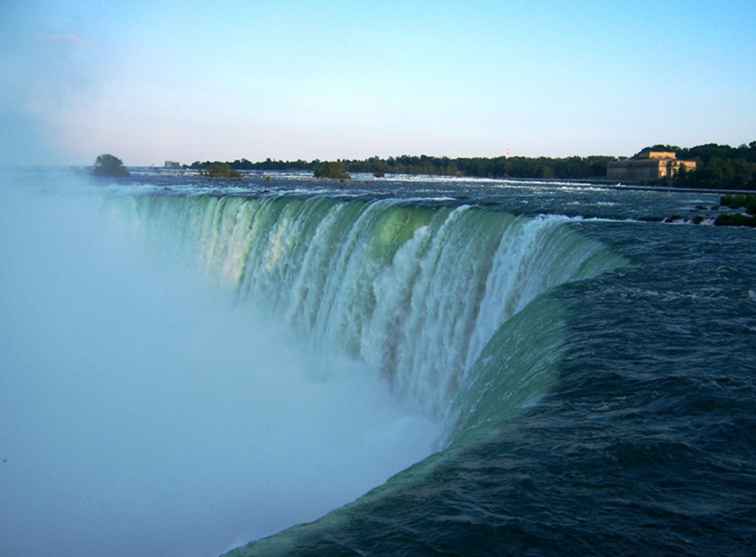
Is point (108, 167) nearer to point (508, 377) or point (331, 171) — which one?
point (331, 171)

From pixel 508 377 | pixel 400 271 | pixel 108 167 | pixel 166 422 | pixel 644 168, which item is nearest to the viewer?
pixel 508 377

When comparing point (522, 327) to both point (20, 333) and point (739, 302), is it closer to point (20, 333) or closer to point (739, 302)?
point (739, 302)

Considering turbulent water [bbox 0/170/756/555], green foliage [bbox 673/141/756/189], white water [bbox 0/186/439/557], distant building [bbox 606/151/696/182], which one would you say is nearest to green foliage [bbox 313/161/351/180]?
distant building [bbox 606/151/696/182]

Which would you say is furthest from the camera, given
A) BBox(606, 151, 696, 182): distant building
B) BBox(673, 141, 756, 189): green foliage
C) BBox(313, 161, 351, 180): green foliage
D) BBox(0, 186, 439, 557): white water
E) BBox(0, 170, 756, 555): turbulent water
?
BBox(313, 161, 351, 180): green foliage

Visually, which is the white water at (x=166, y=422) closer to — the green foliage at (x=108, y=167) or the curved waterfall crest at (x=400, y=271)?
the curved waterfall crest at (x=400, y=271)

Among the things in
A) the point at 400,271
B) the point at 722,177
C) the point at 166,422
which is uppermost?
the point at 722,177

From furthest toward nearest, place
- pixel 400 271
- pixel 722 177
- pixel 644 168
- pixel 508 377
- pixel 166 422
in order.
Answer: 1. pixel 644 168
2. pixel 722 177
3. pixel 400 271
4. pixel 166 422
5. pixel 508 377

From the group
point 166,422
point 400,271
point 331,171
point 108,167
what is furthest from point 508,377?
point 108,167

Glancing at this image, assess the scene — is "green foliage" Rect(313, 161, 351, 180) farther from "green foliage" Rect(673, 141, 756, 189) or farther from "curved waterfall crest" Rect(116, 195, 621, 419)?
"curved waterfall crest" Rect(116, 195, 621, 419)
